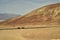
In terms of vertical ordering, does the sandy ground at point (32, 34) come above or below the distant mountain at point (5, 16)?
below

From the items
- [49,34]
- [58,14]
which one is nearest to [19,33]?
[49,34]

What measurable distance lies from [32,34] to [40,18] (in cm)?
70

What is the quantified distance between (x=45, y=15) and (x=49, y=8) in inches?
12.5

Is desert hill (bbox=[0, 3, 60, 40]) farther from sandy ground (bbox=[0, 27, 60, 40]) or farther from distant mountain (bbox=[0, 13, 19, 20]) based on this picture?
distant mountain (bbox=[0, 13, 19, 20])

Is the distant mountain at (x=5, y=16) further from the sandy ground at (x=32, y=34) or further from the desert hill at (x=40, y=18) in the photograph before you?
the sandy ground at (x=32, y=34)

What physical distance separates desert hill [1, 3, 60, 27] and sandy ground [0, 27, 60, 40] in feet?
0.89

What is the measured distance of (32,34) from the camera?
21.6 ft

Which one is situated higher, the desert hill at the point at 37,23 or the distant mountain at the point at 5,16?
the distant mountain at the point at 5,16

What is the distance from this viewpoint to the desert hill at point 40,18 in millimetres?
6590

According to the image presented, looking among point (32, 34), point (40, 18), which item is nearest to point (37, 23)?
point (40, 18)

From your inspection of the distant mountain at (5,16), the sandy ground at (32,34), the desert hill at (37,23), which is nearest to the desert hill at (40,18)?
the desert hill at (37,23)

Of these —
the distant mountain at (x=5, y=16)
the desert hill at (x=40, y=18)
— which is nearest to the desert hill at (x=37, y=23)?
the desert hill at (x=40, y=18)

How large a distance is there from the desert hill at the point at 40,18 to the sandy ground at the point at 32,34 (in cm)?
27

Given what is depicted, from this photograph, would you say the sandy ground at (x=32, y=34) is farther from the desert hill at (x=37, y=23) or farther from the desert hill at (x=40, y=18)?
the desert hill at (x=40, y=18)
